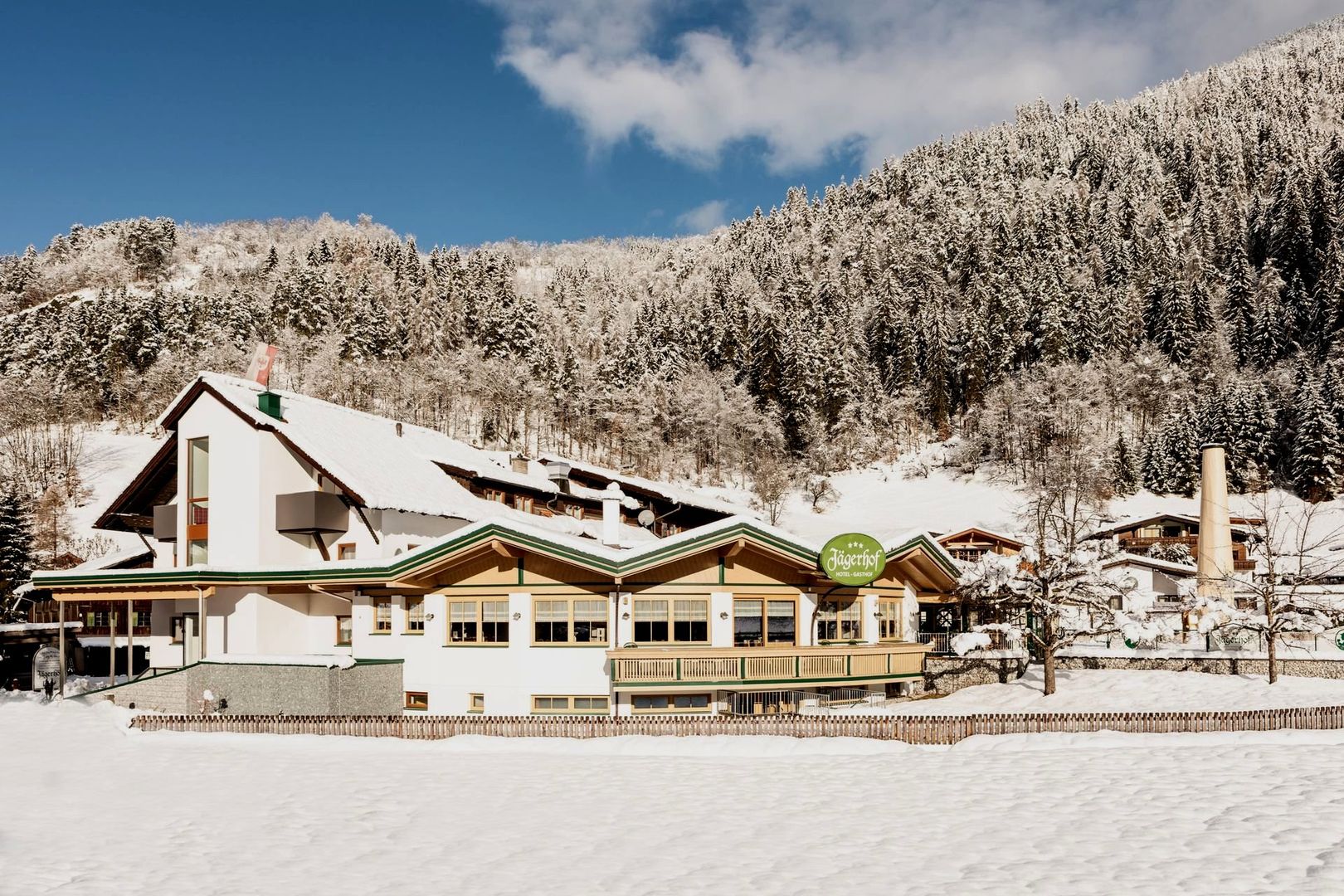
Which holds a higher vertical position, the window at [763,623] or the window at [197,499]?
the window at [197,499]

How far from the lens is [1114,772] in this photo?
18609 mm

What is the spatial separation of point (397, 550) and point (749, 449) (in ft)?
238

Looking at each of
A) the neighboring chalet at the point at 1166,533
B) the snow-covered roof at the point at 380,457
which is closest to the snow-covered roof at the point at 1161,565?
the neighboring chalet at the point at 1166,533

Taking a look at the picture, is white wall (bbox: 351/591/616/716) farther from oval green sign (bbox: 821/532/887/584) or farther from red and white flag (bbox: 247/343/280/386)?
red and white flag (bbox: 247/343/280/386)

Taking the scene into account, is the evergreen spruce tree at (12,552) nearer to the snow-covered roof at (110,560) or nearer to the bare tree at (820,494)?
the snow-covered roof at (110,560)

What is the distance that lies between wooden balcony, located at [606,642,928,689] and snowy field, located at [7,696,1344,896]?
4.17 meters

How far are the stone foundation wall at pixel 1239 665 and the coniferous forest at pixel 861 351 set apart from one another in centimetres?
5890

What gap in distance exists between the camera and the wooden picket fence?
2203 cm

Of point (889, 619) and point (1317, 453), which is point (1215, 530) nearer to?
point (889, 619)

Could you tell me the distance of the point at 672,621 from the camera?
1088 inches

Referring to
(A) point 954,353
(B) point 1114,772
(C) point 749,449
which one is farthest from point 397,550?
(A) point 954,353

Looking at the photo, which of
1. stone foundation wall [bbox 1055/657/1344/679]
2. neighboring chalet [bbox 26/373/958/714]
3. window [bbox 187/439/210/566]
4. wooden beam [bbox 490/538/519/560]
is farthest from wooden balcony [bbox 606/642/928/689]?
window [bbox 187/439/210/566]

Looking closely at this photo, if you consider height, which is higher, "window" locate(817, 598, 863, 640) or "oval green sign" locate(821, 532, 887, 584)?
"oval green sign" locate(821, 532, 887, 584)

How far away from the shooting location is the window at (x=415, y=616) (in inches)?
1156
